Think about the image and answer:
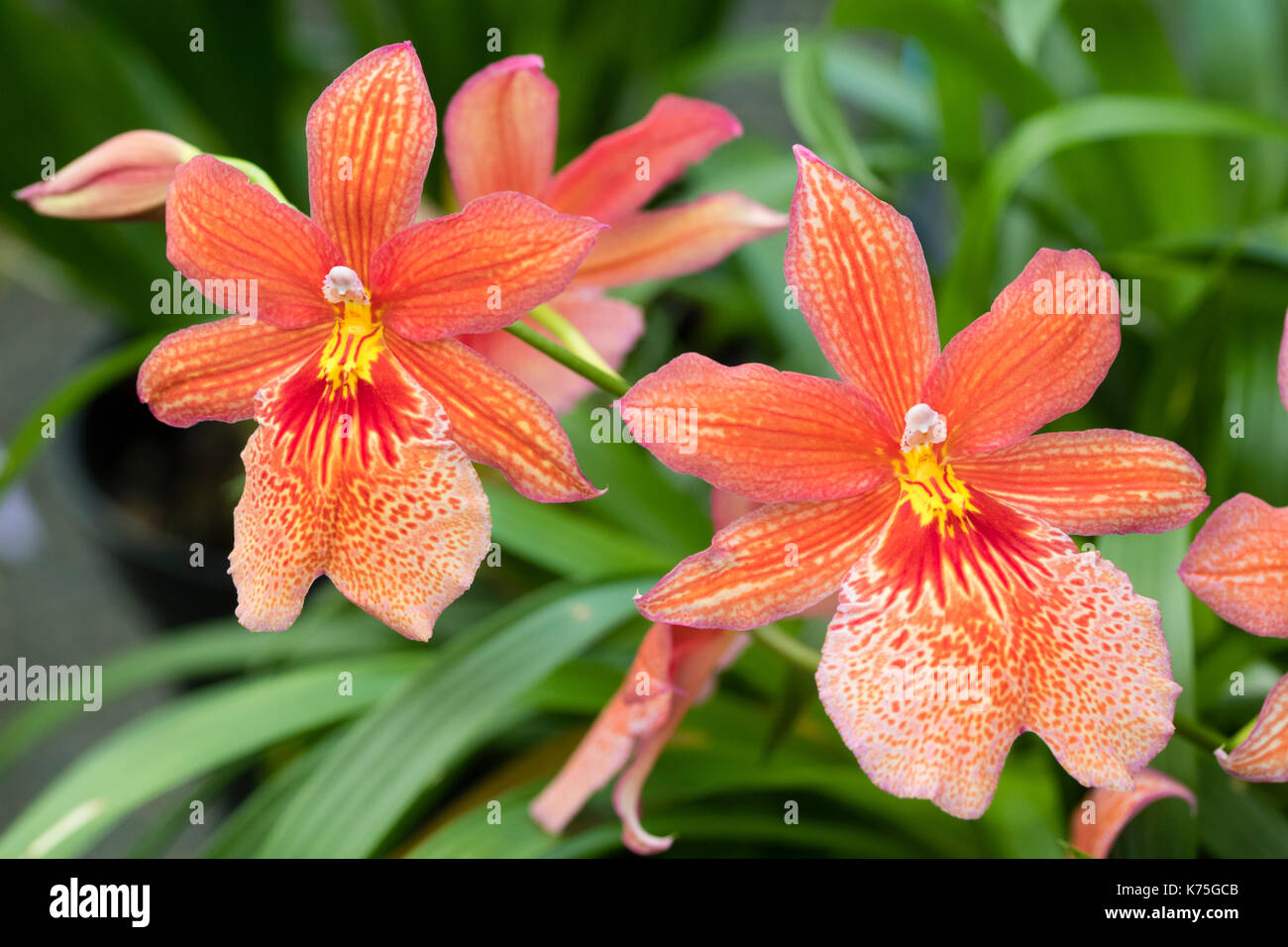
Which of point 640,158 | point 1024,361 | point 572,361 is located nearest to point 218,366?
point 572,361

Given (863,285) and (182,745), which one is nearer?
(863,285)

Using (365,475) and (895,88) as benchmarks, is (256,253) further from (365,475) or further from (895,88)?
(895,88)

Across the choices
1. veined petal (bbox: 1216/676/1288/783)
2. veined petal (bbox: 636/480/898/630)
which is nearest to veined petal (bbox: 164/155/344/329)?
veined petal (bbox: 636/480/898/630)

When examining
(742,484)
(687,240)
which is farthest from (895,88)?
(742,484)

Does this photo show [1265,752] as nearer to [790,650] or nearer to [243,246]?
[790,650]

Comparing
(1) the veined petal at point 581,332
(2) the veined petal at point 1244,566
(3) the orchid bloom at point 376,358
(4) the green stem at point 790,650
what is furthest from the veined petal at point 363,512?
(2) the veined petal at point 1244,566

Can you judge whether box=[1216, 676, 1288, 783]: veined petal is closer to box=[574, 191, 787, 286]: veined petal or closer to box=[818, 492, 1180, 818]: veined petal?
box=[818, 492, 1180, 818]: veined petal

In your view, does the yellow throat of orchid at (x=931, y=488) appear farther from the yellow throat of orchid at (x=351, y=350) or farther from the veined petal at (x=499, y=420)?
the yellow throat of orchid at (x=351, y=350)
